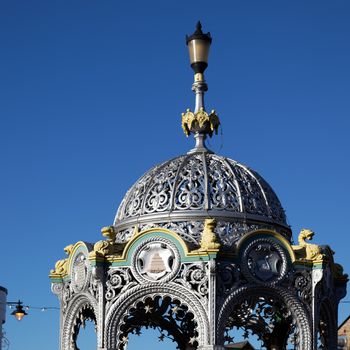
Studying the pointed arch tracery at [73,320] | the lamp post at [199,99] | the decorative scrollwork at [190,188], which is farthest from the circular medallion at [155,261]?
the lamp post at [199,99]

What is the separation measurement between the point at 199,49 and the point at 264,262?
7425mm

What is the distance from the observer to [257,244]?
31.4 metres

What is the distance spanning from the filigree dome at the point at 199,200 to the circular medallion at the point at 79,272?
130cm

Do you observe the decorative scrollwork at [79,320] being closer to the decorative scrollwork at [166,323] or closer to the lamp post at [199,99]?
the decorative scrollwork at [166,323]

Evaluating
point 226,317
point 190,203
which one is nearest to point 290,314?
point 226,317

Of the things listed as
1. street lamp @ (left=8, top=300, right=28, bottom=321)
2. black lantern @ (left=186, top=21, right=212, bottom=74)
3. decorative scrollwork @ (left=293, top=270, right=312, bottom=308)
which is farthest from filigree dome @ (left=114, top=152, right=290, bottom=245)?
street lamp @ (left=8, top=300, right=28, bottom=321)

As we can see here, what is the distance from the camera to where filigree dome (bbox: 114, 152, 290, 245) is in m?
32.2

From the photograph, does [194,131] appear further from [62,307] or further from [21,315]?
[21,315]

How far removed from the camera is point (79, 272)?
108 ft

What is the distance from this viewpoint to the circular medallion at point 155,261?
3123cm

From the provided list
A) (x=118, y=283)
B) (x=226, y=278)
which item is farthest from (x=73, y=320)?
(x=226, y=278)

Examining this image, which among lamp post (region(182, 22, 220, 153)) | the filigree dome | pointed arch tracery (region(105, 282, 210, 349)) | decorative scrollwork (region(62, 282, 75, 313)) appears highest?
lamp post (region(182, 22, 220, 153))

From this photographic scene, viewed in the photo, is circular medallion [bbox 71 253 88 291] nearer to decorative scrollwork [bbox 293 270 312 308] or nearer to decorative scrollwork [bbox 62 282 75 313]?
decorative scrollwork [bbox 62 282 75 313]

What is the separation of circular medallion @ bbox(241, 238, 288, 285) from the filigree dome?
71 cm
